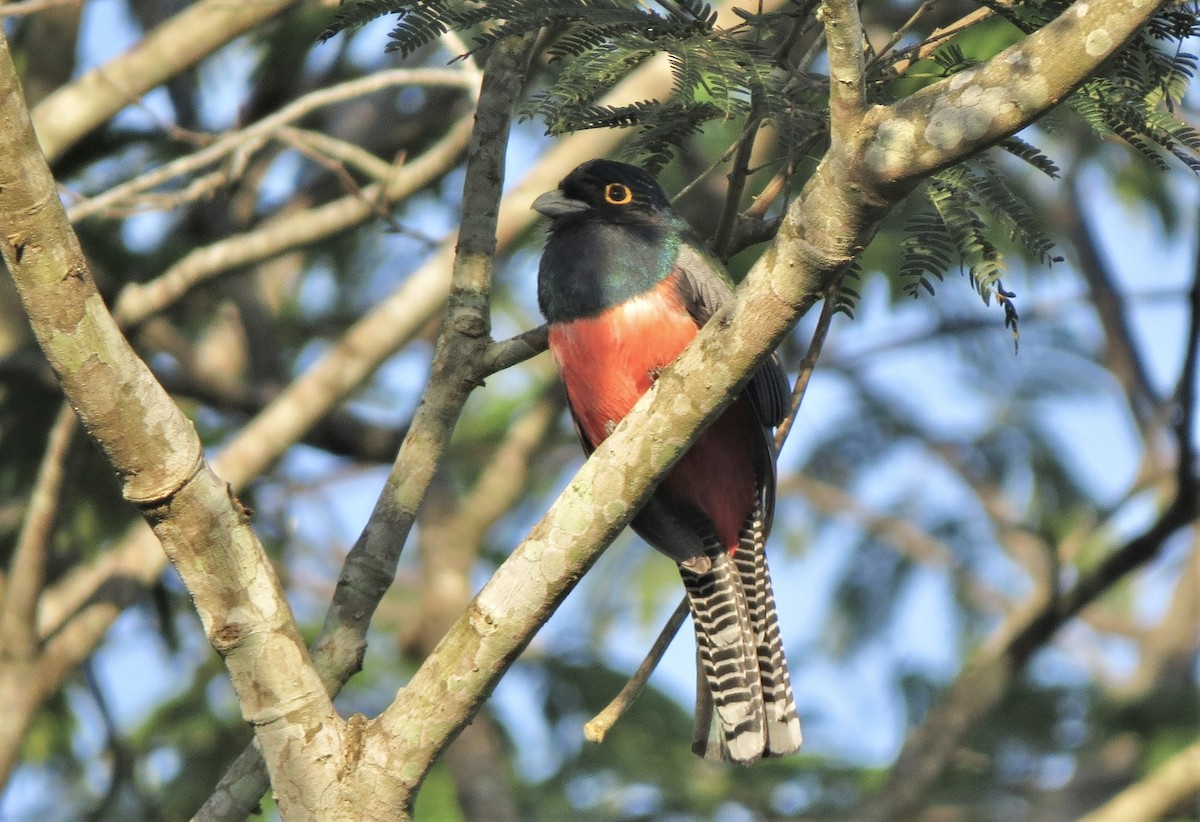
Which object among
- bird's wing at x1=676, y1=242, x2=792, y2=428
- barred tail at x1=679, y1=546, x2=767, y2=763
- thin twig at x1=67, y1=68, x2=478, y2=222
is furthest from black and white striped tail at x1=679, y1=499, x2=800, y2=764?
thin twig at x1=67, y1=68, x2=478, y2=222

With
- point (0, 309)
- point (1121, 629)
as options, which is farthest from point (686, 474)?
point (1121, 629)

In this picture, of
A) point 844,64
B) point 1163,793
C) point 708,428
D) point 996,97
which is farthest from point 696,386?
point 1163,793

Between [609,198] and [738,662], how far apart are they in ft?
5.35

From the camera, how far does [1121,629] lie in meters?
10.6

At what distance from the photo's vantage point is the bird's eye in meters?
4.73

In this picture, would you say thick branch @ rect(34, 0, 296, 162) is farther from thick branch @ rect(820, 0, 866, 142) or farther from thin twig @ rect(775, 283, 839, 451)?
thick branch @ rect(820, 0, 866, 142)

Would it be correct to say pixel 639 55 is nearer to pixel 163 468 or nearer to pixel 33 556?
pixel 163 468

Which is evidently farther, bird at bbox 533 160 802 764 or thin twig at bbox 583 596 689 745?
bird at bbox 533 160 802 764

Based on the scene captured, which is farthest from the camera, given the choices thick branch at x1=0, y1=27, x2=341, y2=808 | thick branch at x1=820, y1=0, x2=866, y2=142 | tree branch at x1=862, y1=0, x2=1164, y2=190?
thick branch at x1=0, y1=27, x2=341, y2=808

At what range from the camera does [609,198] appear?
15.6 feet

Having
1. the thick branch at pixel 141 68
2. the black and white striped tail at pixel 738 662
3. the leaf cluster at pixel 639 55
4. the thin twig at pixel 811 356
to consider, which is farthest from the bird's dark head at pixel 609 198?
the thick branch at pixel 141 68

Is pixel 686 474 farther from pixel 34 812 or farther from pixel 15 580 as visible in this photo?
pixel 34 812

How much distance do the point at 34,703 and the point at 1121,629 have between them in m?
7.91

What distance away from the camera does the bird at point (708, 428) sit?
13.7 feet
